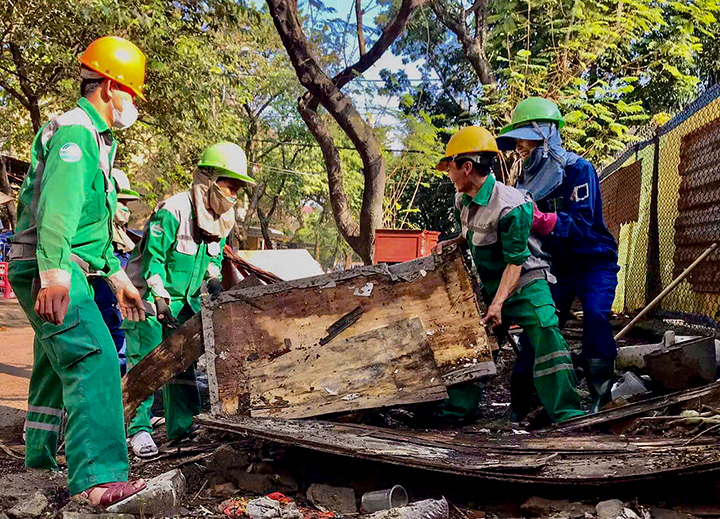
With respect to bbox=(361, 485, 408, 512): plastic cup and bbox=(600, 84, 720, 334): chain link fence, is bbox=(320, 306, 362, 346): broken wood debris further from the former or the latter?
bbox=(600, 84, 720, 334): chain link fence

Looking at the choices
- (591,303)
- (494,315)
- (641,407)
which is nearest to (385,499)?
(494,315)

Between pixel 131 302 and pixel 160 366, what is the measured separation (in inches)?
22.3

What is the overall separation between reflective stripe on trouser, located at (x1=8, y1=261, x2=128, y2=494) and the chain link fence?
399 cm

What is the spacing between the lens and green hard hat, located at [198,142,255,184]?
4.00m

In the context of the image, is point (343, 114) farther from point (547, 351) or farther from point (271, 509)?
point (271, 509)

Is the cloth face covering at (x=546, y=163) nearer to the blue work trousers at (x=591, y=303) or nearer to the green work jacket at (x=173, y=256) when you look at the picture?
the blue work trousers at (x=591, y=303)

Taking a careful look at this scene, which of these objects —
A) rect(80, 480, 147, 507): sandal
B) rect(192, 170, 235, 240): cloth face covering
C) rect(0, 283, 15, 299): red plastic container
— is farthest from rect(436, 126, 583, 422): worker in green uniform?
rect(0, 283, 15, 299): red plastic container

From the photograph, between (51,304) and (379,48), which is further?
(379,48)

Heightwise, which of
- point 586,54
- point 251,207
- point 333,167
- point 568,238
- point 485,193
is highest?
point 251,207

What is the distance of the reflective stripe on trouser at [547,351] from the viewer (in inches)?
141

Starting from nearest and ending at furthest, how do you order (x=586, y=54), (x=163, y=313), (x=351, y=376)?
1. (x=351, y=376)
2. (x=163, y=313)
3. (x=586, y=54)

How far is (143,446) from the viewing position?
3629 mm

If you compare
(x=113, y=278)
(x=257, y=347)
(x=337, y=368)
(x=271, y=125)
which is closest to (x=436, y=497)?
(x=337, y=368)

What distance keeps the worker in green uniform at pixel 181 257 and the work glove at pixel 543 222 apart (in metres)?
1.71
